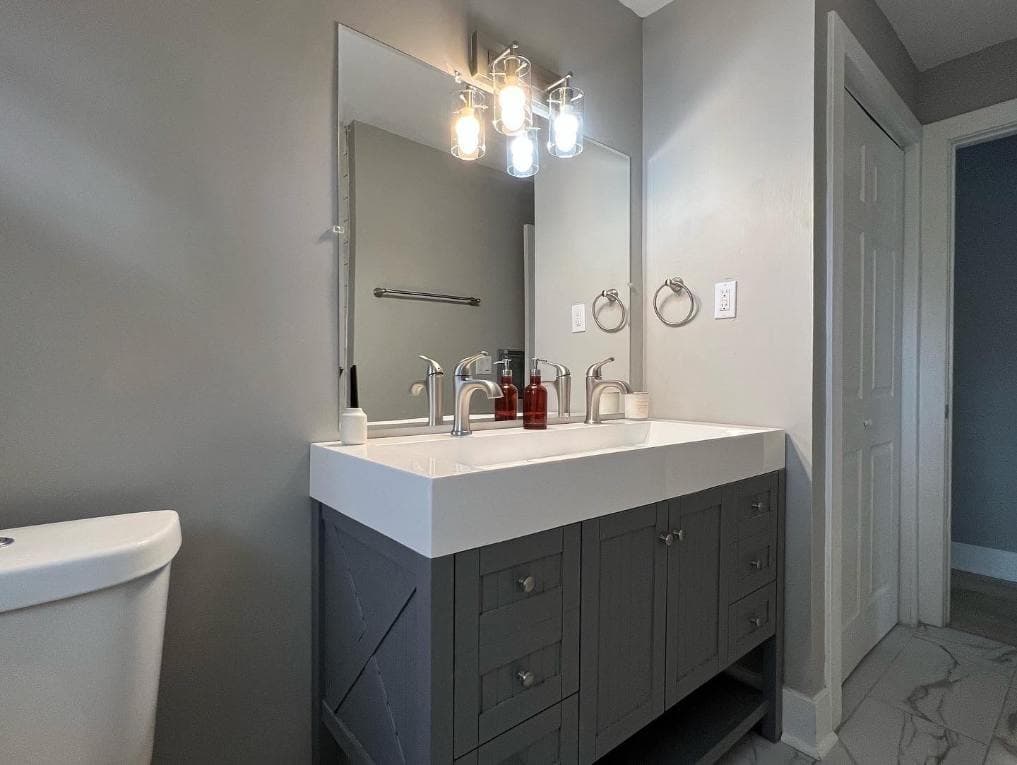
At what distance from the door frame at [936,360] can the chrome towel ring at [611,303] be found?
1.36 m

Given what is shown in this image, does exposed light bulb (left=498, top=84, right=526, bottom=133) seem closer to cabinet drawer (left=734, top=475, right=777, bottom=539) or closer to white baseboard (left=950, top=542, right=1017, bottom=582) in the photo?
cabinet drawer (left=734, top=475, right=777, bottom=539)

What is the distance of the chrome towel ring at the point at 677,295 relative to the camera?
1811 mm

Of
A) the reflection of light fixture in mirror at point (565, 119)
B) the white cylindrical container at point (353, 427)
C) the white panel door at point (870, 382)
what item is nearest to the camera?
the white cylindrical container at point (353, 427)

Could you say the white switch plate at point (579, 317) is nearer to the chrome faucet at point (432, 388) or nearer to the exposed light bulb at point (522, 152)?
the exposed light bulb at point (522, 152)

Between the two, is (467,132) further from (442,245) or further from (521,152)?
(442,245)

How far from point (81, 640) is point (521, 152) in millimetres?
1476

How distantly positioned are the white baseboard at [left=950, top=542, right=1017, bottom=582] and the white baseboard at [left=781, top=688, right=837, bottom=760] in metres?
1.78

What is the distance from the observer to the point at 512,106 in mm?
1474

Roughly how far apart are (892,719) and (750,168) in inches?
68.8

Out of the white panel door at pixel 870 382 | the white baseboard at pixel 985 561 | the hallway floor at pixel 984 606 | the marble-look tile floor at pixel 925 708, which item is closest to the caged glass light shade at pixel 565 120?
the white panel door at pixel 870 382

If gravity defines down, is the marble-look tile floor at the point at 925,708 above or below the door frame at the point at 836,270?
below

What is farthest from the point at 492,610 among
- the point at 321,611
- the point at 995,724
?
the point at 995,724

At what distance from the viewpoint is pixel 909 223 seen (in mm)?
2266

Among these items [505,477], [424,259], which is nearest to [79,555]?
[505,477]
